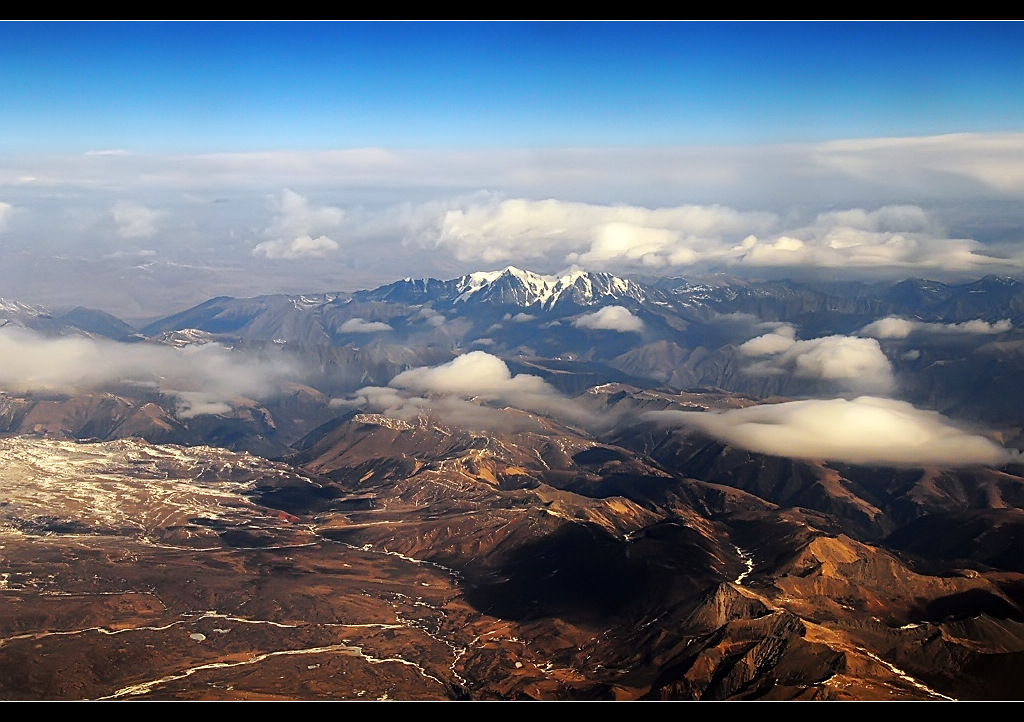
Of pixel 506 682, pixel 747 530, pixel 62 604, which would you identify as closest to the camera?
pixel 506 682

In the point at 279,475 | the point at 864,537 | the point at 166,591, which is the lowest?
the point at 864,537

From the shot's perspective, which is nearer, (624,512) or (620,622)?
(620,622)

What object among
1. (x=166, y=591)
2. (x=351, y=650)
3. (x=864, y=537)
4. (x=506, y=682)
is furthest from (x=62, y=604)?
(x=864, y=537)

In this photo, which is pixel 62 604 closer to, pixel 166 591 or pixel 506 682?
pixel 166 591

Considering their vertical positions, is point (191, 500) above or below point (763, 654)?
below

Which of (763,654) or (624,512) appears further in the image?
(624,512)

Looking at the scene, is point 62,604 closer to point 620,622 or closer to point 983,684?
point 620,622

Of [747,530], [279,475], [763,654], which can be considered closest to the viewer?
[763,654]
